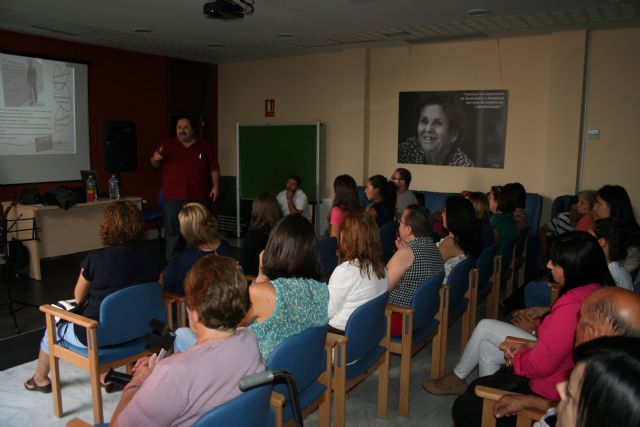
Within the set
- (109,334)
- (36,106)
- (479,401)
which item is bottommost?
(479,401)

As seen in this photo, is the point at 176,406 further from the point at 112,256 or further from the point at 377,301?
the point at 112,256

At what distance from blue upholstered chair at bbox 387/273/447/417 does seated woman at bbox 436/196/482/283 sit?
0.55m

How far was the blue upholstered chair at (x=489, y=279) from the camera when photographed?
374 cm

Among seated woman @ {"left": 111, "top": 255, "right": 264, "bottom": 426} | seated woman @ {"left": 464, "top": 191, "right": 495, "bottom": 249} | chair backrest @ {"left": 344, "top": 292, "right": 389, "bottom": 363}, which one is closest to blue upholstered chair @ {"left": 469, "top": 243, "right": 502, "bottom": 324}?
seated woman @ {"left": 464, "top": 191, "right": 495, "bottom": 249}

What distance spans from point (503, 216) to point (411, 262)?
6.75ft

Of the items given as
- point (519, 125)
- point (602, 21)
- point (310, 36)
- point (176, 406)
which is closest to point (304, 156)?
point (310, 36)

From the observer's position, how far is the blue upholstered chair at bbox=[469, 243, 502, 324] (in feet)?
12.3

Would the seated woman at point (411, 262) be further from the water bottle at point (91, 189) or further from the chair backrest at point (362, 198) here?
the water bottle at point (91, 189)

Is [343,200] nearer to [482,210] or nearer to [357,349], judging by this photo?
[482,210]

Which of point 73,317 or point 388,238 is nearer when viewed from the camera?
point 73,317

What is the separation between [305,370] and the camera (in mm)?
2062

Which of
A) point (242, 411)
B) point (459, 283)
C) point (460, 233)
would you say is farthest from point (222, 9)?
point (242, 411)

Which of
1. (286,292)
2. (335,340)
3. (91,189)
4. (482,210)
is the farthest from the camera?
(91,189)

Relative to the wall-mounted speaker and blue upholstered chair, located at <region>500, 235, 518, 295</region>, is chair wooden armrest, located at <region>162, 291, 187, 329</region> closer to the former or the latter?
blue upholstered chair, located at <region>500, 235, 518, 295</region>
